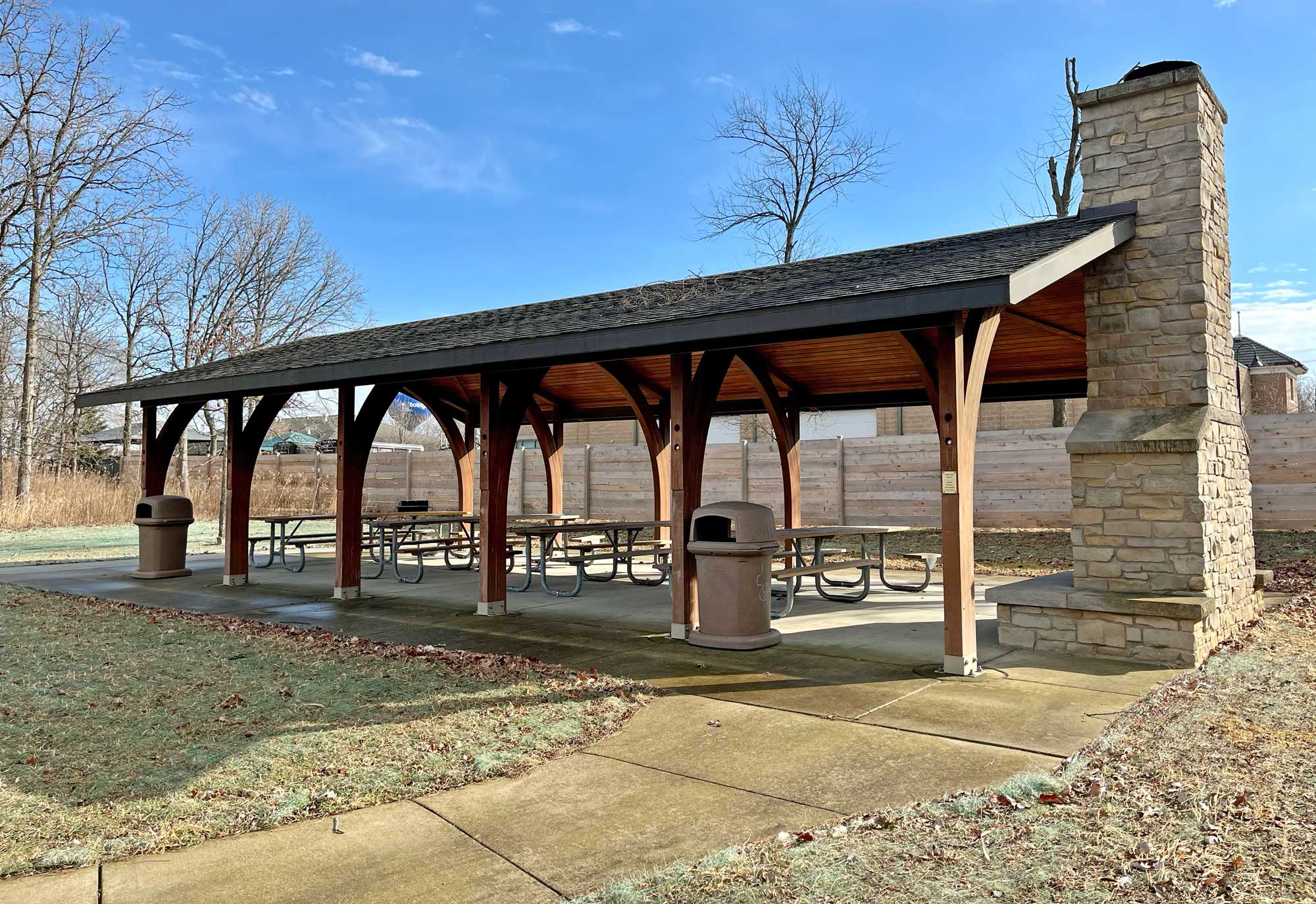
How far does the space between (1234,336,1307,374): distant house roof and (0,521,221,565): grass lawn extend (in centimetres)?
Result: 2501

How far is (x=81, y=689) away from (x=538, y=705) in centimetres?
316

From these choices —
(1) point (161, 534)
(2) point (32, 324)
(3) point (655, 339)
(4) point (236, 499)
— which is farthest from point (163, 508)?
(2) point (32, 324)

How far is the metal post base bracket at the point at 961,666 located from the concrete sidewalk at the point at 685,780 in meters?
0.15

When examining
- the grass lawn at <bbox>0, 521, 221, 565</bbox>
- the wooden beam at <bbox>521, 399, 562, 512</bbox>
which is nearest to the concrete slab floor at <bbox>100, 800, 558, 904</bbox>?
the wooden beam at <bbox>521, 399, 562, 512</bbox>

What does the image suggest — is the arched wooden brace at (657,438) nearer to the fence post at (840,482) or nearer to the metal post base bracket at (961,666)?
the fence post at (840,482)

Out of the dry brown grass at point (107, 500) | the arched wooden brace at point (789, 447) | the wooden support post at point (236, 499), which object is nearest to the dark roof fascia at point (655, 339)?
the wooden support post at point (236, 499)

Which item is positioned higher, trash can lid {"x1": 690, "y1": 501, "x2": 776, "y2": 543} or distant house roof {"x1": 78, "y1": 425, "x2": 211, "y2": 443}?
distant house roof {"x1": 78, "y1": 425, "x2": 211, "y2": 443}

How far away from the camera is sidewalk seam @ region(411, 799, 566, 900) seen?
300cm

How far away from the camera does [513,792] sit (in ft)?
13.1

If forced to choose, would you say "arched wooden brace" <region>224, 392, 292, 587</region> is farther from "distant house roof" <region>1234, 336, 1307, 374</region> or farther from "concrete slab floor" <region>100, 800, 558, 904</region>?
"distant house roof" <region>1234, 336, 1307, 374</region>

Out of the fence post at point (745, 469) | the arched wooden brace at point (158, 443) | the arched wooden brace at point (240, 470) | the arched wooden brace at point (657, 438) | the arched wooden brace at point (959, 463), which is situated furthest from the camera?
the fence post at point (745, 469)

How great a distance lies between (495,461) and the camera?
8695 mm

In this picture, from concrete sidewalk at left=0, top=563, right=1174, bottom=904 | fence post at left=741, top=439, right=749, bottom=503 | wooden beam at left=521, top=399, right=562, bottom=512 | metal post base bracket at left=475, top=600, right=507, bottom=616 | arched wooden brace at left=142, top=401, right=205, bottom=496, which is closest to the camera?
concrete sidewalk at left=0, top=563, right=1174, bottom=904

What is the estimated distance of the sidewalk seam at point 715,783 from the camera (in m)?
3.68
